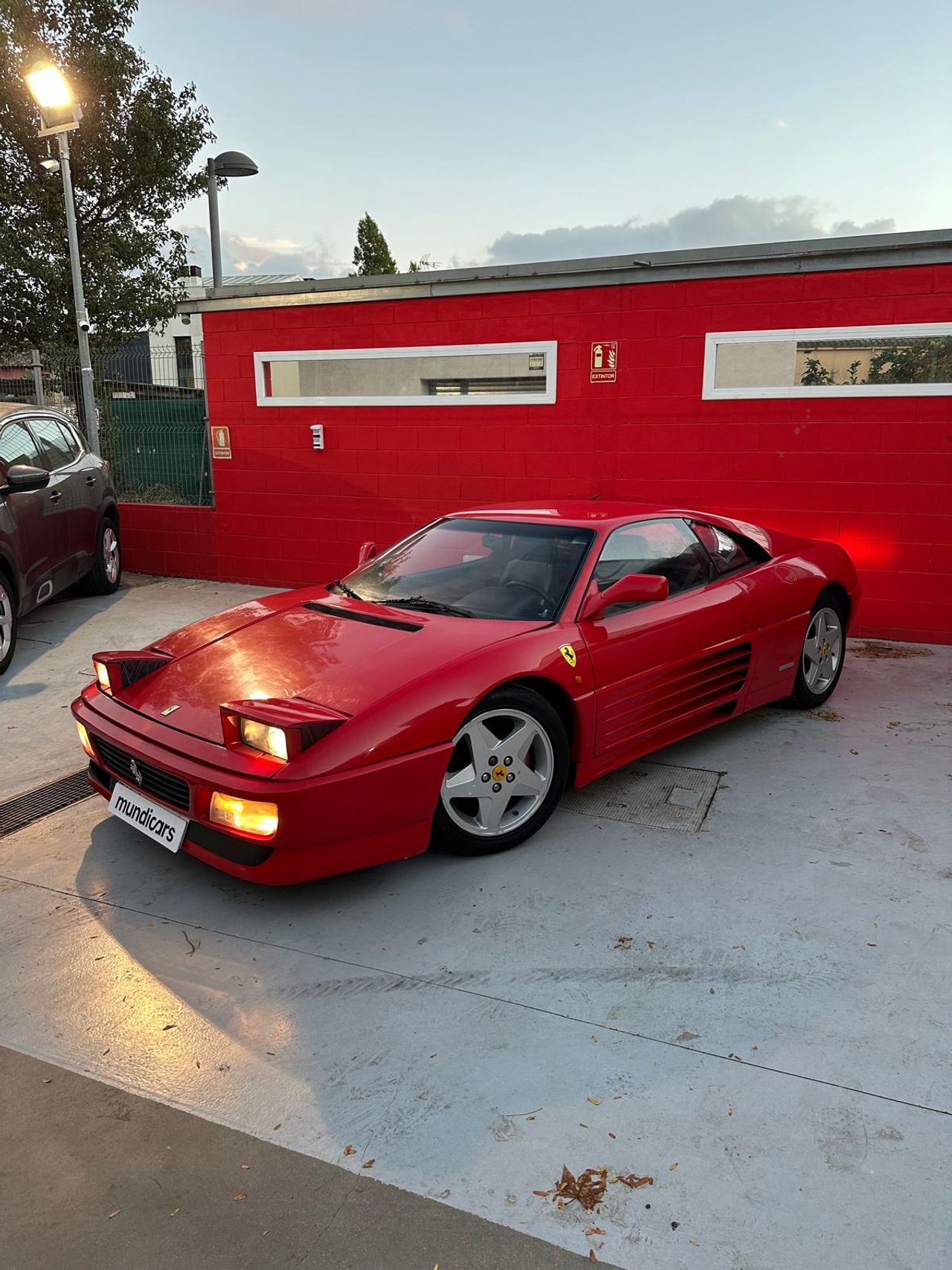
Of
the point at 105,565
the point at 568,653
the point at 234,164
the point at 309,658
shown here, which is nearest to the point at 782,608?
the point at 568,653

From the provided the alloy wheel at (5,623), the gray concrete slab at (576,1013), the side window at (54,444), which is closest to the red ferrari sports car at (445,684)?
the gray concrete slab at (576,1013)

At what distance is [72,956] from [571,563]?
2410 mm

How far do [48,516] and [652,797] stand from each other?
499 cm

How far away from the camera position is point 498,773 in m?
3.37

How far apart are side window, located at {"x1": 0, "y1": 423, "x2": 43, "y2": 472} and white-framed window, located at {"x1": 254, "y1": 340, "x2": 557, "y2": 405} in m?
2.35

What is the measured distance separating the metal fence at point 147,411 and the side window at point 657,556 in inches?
234

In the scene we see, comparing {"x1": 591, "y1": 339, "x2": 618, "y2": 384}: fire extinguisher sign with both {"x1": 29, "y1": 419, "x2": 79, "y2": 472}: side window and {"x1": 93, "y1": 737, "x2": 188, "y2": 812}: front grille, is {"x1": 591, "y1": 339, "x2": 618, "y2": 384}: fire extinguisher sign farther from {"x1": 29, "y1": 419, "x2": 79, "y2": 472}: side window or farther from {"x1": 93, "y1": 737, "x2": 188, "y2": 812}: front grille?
{"x1": 93, "y1": 737, "x2": 188, "y2": 812}: front grille

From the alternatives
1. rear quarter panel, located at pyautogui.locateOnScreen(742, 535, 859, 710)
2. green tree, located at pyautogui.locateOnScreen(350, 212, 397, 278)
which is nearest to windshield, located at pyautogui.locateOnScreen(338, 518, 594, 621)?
rear quarter panel, located at pyautogui.locateOnScreen(742, 535, 859, 710)

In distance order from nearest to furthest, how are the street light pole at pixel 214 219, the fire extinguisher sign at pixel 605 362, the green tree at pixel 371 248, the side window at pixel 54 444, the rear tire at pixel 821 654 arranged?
1. the rear tire at pixel 821 654
2. the side window at pixel 54 444
3. the fire extinguisher sign at pixel 605 362
4. the street light pole at pixel 214 219
5. the green tree at pixel 371 248

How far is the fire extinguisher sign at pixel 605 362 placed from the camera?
23.4ft

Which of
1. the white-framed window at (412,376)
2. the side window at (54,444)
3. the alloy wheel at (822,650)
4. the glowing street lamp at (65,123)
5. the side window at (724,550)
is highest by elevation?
the glowing street lamp at (65,123)

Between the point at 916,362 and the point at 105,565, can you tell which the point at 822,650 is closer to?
the point at 916,362

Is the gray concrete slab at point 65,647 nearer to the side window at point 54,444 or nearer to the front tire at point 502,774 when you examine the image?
the side window at point 54,444

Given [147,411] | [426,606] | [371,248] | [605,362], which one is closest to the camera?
[426,606]
